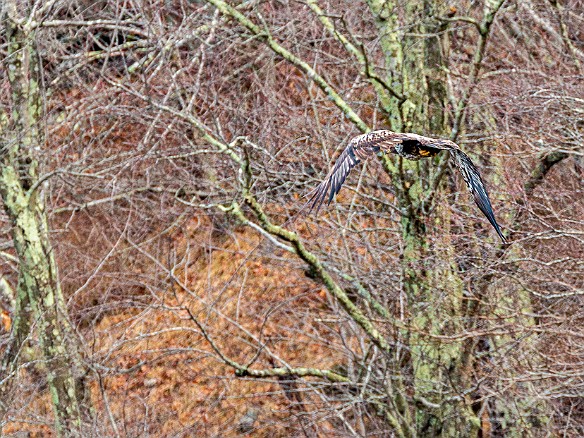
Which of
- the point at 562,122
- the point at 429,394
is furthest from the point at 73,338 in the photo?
the point at 562,122

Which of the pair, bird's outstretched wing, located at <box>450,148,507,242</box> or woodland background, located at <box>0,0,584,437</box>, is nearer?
bird's outstretched wing, located at <box>450,148,507,242</box>

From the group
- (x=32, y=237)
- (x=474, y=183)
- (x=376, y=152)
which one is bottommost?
(x=32, y=237)

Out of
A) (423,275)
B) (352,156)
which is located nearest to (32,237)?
(423,275)

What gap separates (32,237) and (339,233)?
11.4 feet

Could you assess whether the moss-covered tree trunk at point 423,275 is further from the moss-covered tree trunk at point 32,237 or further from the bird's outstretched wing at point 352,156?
the bird's outstretched wing at point 352,156

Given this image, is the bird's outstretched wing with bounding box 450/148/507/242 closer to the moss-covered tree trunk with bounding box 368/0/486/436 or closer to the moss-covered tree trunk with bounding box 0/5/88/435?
the moss-covered tree trunk with bounding box 368/0/486/436

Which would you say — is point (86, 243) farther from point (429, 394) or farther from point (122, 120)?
point (429, 394)

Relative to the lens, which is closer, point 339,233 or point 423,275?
point 423,275

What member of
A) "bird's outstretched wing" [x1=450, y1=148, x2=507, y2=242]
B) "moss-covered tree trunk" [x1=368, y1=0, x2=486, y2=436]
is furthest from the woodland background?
"bird's outstretched wing" [x1=450, y1=148, x2=507, y2=242]

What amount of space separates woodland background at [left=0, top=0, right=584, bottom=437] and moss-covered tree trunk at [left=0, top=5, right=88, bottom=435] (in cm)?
3

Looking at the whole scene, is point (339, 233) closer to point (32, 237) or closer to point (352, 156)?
point (32, 237)

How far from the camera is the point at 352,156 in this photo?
18.1 feet

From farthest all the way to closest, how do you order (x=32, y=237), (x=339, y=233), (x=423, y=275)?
(x=32, y=237)
(x=339, y=233)
(x=423, y=275)

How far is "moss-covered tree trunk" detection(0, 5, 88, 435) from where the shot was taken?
11906 millimetres
